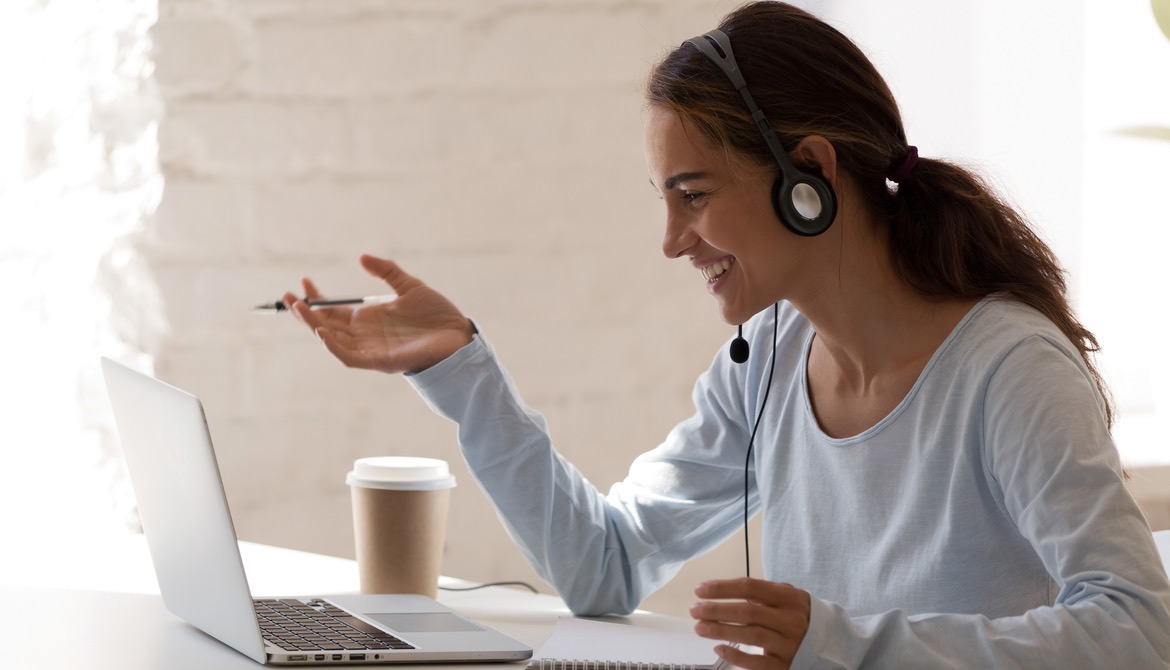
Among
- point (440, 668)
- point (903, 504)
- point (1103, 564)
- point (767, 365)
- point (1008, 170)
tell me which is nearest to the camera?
point (1103, 564)

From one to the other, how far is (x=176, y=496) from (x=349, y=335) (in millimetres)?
330

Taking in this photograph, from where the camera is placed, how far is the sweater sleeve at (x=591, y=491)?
1306 mm

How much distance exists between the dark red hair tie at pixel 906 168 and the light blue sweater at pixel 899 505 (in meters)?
0.16

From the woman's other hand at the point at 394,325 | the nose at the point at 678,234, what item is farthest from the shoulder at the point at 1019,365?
the woman's other hand at the point at 394,325

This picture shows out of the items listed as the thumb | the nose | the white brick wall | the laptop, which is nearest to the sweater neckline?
the nose

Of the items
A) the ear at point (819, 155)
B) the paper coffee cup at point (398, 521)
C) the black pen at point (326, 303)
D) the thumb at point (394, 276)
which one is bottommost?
the paper coffee cup at point (398, 521)

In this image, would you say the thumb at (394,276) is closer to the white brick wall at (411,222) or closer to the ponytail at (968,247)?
the white brick wall at (411,222)

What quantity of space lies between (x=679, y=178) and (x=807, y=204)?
126mm

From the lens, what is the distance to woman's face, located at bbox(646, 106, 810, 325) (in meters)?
1.15

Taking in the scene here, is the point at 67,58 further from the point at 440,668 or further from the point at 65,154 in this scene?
the point at 440,668

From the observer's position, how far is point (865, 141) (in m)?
1.17

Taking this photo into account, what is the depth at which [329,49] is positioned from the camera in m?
1.68

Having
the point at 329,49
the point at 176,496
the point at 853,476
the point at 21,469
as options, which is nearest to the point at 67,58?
the point at 329,49

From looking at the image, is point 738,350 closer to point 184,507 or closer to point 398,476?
point 398,476
